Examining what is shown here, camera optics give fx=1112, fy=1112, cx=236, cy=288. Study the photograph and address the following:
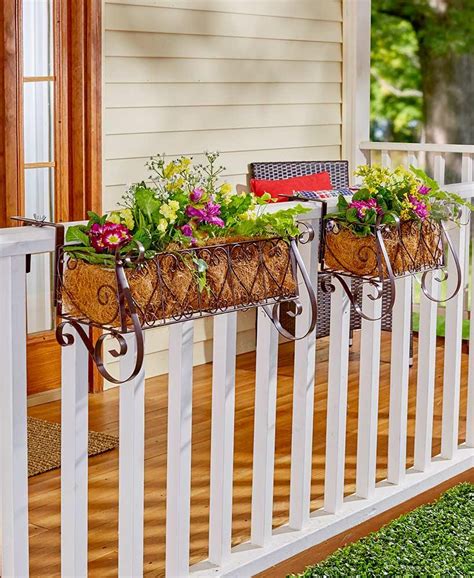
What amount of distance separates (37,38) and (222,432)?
7.80 feet

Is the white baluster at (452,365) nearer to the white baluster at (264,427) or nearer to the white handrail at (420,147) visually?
the white baluster at (264,427)

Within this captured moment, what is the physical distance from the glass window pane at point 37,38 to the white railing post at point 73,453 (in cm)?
230

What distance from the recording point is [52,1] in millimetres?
4633

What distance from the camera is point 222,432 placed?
2.87 metres

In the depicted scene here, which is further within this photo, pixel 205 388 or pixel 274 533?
pixel 205 388

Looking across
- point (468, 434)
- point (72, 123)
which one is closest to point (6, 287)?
point (468, 434)

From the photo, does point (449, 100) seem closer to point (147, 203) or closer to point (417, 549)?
point (417, 549)

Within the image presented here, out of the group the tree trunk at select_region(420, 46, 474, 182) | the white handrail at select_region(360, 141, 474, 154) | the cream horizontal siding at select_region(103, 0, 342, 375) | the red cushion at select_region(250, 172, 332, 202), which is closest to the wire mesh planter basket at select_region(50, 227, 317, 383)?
the cream horizontal siding at select_region(103, 0, 342, 375)

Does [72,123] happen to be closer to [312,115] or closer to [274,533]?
[312,115]

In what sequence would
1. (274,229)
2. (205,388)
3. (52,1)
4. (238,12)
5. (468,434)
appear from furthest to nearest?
(238,12) → (205,388) → (52,1) → (468,434) → (274,229)

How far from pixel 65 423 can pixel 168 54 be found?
2.95 m

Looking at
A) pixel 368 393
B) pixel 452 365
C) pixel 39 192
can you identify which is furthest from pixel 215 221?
pixel 39 192

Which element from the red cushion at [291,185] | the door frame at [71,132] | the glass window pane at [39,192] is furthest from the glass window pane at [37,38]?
the red cushion at [291,185]

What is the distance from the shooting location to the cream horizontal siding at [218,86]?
4.95 m
